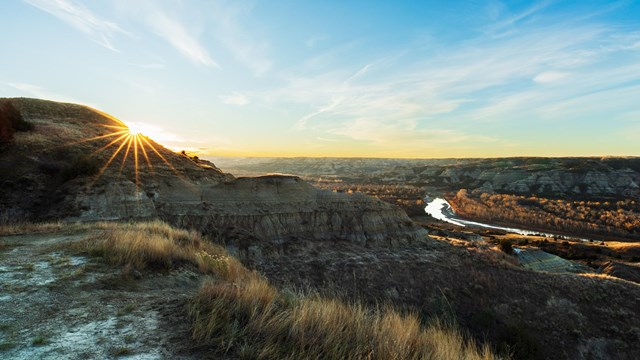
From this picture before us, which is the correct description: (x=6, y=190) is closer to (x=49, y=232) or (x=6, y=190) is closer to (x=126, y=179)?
Result: (x=126, y=179)

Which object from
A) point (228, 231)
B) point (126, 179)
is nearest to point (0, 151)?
point (126, 179)

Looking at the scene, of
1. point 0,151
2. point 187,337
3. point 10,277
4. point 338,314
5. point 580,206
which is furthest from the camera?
point 580,206

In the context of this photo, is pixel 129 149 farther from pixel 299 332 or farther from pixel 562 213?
pixel 562 213

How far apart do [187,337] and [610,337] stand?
98.4 ft

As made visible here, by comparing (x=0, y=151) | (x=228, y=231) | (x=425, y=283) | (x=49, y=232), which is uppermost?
(x=0, y=151)

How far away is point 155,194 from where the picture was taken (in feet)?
89.4

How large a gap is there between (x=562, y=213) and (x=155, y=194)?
125 m

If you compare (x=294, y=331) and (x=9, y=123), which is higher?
(x=9, y=123)

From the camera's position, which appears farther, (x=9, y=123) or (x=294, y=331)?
(x=9, y=123)

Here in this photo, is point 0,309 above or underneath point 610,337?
above

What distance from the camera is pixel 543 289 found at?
27656 millimetres

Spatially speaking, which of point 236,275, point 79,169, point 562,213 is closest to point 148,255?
point 236,275

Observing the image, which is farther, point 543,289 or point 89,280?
point 543,289

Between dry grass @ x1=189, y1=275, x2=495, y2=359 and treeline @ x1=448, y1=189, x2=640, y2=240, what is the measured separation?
4414 inches
